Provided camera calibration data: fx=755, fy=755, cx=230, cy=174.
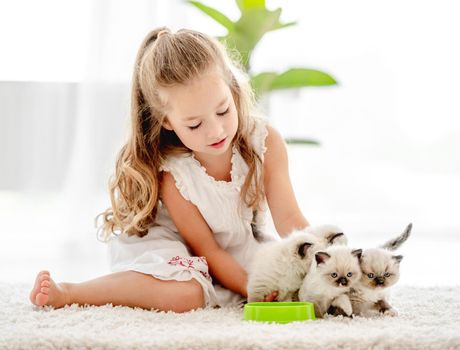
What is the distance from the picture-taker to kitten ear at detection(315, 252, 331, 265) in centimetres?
141

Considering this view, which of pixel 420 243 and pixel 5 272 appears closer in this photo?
pixel 5 272

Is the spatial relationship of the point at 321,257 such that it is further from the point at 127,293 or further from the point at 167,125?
the point at 167,125

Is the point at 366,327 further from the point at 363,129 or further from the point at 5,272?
the point at 363,129

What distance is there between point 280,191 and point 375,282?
1.60ft

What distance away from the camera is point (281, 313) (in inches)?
53.3

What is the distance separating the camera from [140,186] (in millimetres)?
1845

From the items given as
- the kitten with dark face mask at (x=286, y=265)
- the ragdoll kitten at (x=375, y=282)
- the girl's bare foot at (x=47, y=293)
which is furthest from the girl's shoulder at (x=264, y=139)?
the girl's bare foot at (x=47, y=293)

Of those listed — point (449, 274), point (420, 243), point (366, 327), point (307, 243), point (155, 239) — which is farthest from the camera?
point (420, 243)

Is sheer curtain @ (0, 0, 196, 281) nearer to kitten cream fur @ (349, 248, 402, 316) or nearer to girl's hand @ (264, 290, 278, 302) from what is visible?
girl's hand @ (264, 290, 278, 302)

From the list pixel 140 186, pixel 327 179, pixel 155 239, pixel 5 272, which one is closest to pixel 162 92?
pixel 140 186

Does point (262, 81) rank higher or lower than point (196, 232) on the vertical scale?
higher

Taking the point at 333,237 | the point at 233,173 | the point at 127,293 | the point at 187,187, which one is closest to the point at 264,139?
the point at 233,173

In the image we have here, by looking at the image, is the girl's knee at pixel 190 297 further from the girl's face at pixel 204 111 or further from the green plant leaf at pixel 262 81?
the green plant leaf at pixel 262 81

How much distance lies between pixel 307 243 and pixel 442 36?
246 centimetres
